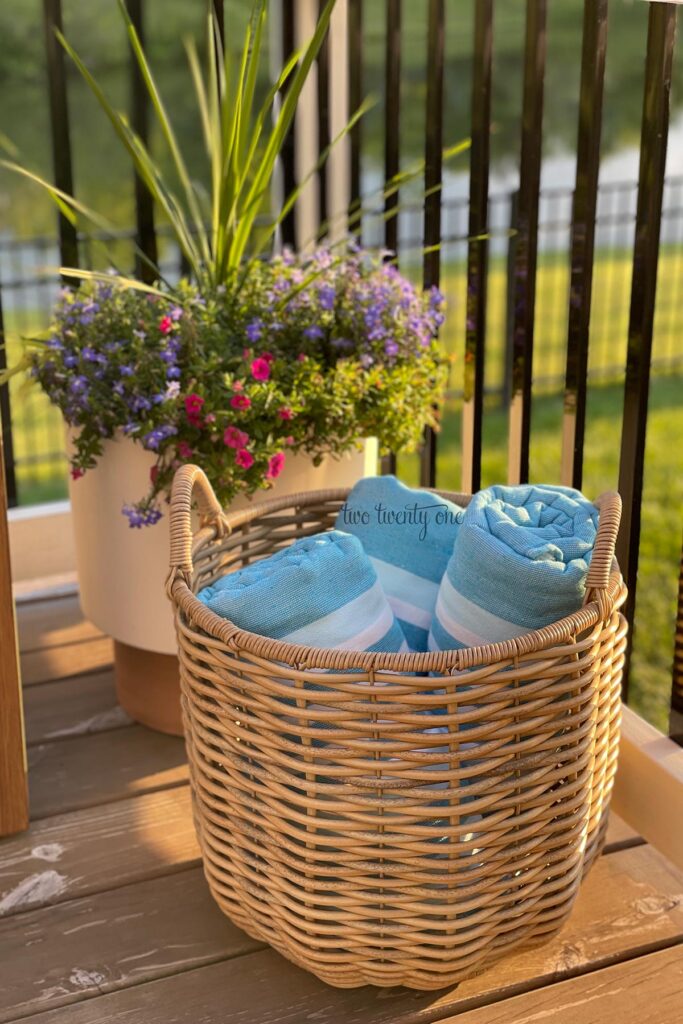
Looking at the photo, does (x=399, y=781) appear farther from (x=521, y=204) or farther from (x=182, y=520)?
(x=521, y=204)

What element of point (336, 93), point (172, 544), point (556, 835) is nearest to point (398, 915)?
point (556, 835)

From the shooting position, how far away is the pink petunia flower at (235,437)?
1.43 m

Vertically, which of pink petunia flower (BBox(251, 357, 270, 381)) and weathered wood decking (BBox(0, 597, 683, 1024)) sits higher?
pink petunia flower (BBox(251, 357, 270, 381))

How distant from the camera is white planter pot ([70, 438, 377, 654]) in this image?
155 cm

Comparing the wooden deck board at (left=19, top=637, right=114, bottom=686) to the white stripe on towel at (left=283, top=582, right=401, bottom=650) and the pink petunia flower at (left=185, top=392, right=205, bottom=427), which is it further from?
the white stripe on towel at (left=283, top=582, right=401, bottom=650)

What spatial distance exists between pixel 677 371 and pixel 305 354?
401 cm

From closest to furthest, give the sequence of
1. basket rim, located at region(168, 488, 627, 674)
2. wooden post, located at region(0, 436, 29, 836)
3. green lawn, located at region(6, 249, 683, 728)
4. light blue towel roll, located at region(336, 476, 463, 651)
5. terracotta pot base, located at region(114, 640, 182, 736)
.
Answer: basket rim, located at region(168, 488, 627, 674)
light blue towel roll, located at region(336, 476, 463, 651)
wooden post, located at region(0, 436, 29, 836)
terracotta pot base, located at region(114, 640, 182, 736)
green lawn, located at region(6, 249, 683, 728)

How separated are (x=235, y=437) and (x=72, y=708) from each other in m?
0.59

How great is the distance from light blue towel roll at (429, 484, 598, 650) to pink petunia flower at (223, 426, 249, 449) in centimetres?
37

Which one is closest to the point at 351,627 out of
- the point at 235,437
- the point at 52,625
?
the point at 235,437

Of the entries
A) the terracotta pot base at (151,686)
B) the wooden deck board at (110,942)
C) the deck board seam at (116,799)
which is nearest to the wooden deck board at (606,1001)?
the wooden deck board at (110,942)

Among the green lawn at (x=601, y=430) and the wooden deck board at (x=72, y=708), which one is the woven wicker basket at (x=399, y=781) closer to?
the wooden deck board at (x=72, y=708)

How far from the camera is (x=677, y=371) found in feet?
17.0

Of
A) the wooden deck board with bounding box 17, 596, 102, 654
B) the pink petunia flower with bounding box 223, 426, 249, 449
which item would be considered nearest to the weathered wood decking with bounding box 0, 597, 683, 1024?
the wooden deck board with bounding box 17, 596, 102, 654
